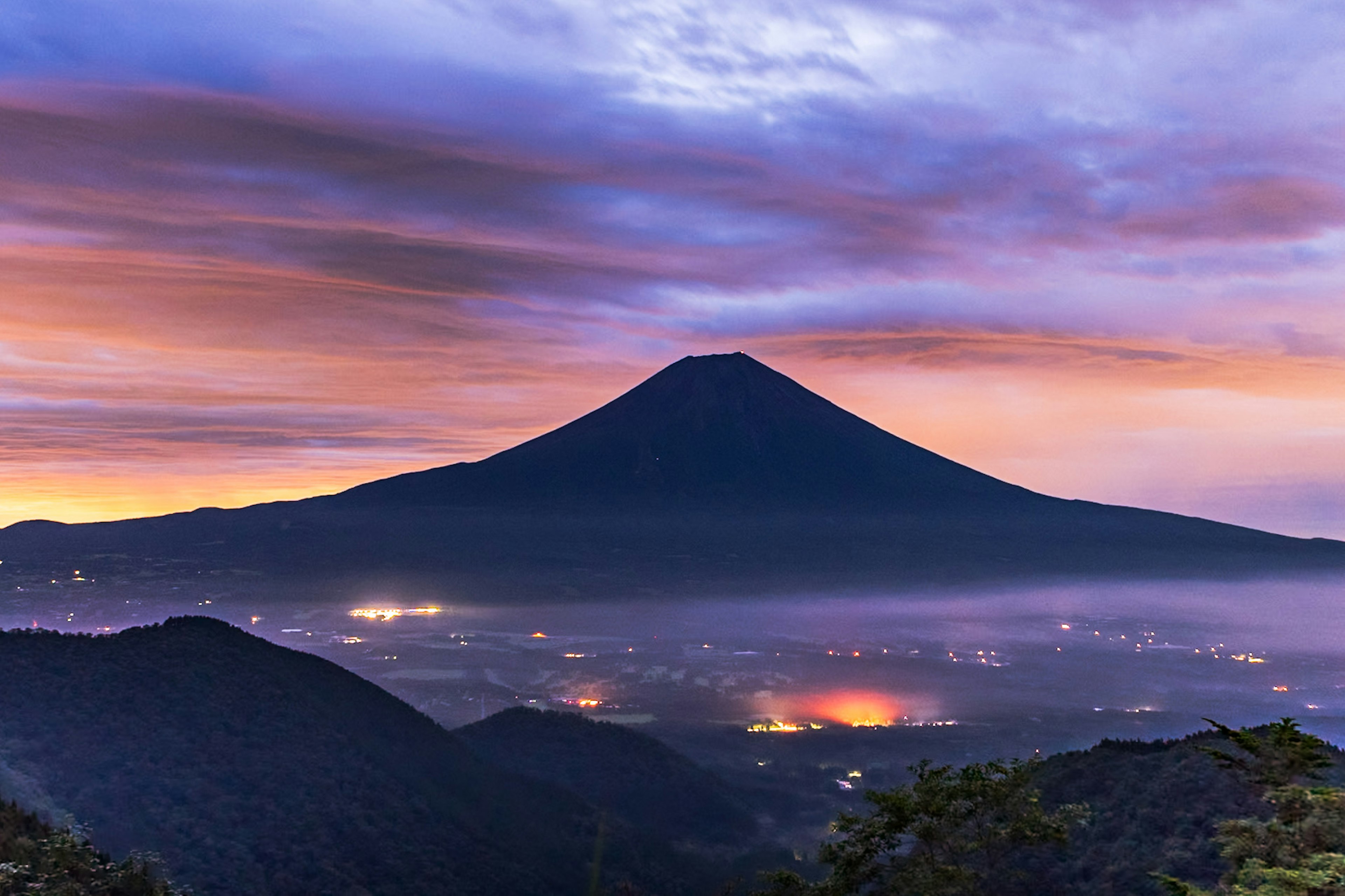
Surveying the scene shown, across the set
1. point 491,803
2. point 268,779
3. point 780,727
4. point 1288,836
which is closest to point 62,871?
point 1288,836

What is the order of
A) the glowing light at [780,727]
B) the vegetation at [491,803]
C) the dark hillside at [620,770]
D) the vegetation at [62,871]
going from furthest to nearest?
the glowing light at [780,727] → the dark hillside at [620,770] → the vegetation at [491,803] → the vegetation at [62,871]

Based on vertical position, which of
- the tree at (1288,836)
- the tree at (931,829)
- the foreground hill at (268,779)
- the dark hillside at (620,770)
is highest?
the tree at (1288,836)

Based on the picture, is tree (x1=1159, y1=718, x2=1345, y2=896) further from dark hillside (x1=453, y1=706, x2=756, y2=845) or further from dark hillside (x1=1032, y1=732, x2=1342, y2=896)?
dark hillside (x1=453, y1=706, x2=756, y2=845)

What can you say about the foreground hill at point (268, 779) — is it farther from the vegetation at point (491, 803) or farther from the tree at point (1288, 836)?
the tree at point (1288, 836)

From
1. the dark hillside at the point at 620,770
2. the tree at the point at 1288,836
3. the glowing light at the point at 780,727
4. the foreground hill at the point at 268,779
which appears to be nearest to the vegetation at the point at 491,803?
the tree at the point at 1288,836

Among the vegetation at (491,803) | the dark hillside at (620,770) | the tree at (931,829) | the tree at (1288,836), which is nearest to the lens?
the tree at (1288,836)

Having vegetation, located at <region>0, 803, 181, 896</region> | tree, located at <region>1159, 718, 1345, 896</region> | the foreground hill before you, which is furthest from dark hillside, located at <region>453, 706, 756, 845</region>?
tree, located at <region>1159, 718, 1345, 896</region>

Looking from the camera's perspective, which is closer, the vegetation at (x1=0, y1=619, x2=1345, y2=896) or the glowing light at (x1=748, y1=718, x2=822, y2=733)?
the vegetation at (x1=0, y1=619, x2=1345, y2=896)

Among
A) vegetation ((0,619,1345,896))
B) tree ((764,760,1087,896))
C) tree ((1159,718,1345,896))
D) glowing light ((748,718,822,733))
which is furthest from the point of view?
glowing light ((748,718,822,733))
